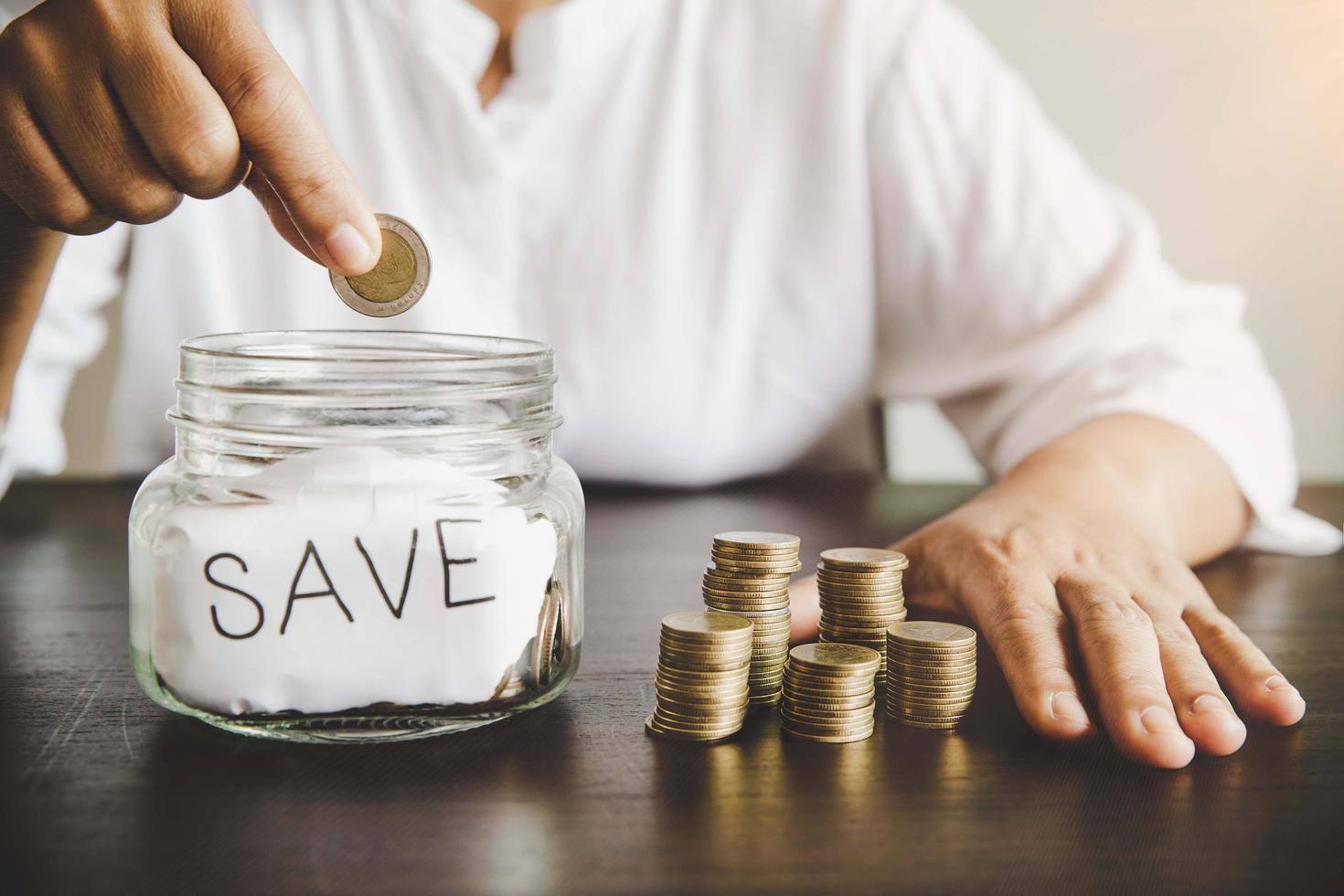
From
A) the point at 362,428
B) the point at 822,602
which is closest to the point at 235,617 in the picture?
the point at 362,428

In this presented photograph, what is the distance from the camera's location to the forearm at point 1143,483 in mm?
800

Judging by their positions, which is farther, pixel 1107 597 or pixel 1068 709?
pixel 1107 597

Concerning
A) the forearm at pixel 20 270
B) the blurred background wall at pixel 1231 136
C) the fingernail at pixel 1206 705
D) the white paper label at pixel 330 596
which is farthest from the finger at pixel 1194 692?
the blurred background wall at pixel 1231 136

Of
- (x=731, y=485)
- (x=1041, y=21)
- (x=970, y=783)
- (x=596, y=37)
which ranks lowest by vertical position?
(x=731, y=485)

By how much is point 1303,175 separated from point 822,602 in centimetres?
226

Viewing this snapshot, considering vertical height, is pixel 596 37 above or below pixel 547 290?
above

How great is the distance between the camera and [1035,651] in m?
0.57

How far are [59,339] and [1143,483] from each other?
121 centimetres

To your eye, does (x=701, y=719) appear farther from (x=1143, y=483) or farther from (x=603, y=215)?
(x=603, y=215)

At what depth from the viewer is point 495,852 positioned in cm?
40

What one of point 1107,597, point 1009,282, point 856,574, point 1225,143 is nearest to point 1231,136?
point 1225,143

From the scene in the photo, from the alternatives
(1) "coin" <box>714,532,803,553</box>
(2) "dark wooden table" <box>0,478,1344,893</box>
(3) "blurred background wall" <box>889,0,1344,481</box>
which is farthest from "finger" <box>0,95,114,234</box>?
(3) "blurred background wall" <box>889,0,1344,481</box>

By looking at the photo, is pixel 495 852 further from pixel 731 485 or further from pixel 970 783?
pixel 731 485

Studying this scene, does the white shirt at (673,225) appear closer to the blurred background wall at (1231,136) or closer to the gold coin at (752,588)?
the gold coin at (752,588)
